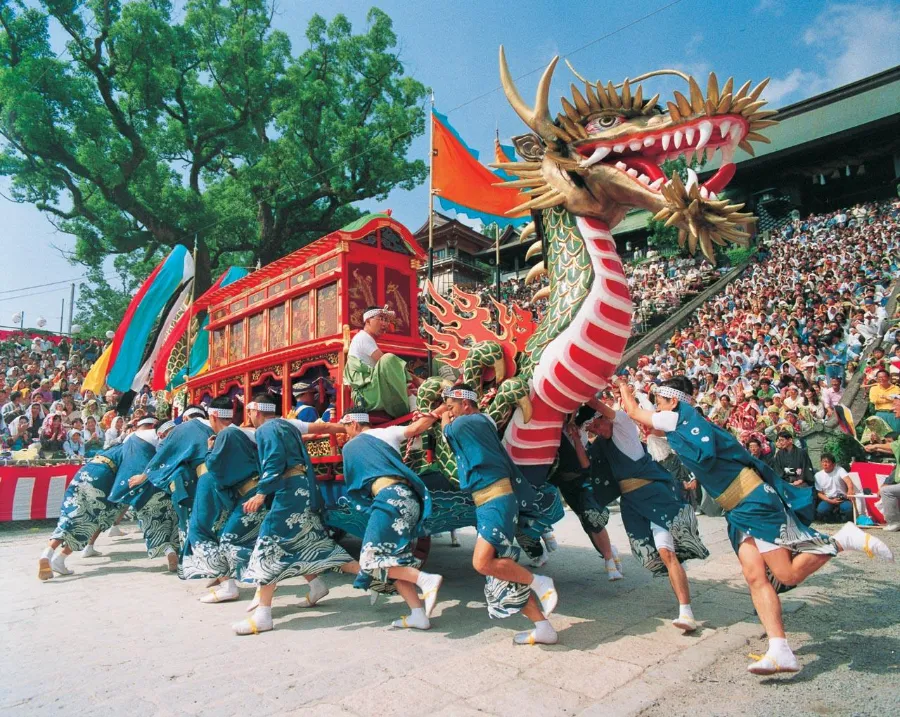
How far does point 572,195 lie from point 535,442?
1.79 metres

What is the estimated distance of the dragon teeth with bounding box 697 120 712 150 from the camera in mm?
3953

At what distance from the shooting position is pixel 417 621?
12.7 feet

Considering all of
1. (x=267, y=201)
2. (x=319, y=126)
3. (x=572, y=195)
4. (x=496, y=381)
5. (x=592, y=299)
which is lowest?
(x=496, y=381)

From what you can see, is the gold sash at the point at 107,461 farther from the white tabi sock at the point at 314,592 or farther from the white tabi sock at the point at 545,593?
the white tabi sock at the point at 545,593

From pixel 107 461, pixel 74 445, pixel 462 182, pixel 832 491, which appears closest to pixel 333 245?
pixel 462 182

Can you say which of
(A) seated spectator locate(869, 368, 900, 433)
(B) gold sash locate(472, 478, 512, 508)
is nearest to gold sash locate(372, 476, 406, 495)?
(B) gold sash locate(472, 478, 512, 508)

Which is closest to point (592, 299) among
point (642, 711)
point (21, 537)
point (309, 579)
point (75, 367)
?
point (642, 711)

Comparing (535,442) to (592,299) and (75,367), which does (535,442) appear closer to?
(592,299)

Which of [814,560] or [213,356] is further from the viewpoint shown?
[213,356]

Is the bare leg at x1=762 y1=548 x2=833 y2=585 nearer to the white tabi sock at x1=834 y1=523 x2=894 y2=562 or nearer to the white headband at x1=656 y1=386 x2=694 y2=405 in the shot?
the white tabi sock at x1=834 y1=523 x2=894 y2=562

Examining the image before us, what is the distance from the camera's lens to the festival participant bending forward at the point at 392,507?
3920mm

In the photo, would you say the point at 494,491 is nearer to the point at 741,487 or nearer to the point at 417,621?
the point at 417,621

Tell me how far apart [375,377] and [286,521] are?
127cm

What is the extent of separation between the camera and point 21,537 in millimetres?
8688
